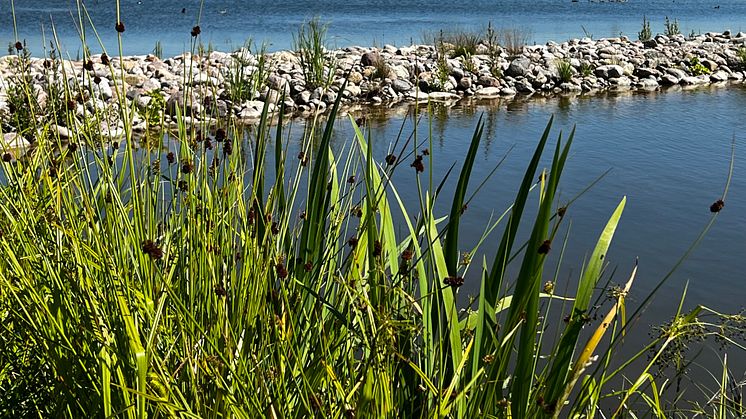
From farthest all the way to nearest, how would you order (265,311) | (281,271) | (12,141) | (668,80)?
(668,80)
(12,141)
(265,311)
(281,271)

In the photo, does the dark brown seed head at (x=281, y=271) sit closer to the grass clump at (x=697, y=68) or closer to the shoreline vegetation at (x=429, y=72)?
the shoreline vegetation at (x=429, y=72)

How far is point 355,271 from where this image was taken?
1739 millimetres

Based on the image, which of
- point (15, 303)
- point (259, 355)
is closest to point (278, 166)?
point (259, 355)

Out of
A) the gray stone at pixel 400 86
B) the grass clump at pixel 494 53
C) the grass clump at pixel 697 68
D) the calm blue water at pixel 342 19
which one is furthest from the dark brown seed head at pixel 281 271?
the calm blue water at pixel 342 19

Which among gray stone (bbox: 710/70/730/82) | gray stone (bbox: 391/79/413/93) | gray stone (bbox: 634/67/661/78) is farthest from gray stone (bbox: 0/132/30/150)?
gray stone (bbox: 710/70/730/82)

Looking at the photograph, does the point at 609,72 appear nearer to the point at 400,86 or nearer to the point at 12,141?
the point at 400,86

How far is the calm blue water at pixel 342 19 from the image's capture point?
17.2 metres

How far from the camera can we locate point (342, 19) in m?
23.7

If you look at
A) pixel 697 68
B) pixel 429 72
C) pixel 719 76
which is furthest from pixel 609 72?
pixel 429 72


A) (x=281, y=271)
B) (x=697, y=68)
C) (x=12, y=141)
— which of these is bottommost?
(x=697, y=68)

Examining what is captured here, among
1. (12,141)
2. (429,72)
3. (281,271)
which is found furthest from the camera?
(429,72)

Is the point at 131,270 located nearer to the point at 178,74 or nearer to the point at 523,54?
the point at 178,74

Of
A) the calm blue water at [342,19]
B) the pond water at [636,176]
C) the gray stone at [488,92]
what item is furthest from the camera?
the calm blue water at [342,19]

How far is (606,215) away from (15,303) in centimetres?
425
